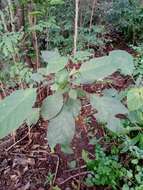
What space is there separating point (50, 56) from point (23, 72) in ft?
2.17

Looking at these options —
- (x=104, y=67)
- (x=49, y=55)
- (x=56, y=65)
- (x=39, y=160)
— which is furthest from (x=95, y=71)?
(x=39, y=160)

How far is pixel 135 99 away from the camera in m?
1.07

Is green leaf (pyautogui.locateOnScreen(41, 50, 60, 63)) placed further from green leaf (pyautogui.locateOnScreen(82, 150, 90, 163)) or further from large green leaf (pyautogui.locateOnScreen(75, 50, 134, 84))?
green leaf (pyautogui.locateOnScreen(82, 150, 90, 163))

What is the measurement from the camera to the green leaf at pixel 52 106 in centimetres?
95

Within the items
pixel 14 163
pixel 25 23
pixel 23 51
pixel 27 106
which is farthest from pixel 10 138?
pixel 27 106

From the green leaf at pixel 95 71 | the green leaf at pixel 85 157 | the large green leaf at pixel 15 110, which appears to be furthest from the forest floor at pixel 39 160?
the large green leaf at pixel 15 110

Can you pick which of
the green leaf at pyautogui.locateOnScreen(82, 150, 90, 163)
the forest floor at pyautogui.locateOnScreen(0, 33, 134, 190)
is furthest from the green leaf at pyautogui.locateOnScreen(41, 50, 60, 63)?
the green leaf at pyautogui.locateOnScreen(82, 150, 90, 163)

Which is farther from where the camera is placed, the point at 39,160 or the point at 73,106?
the point at 39,160

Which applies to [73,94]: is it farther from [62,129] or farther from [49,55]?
[49,55]

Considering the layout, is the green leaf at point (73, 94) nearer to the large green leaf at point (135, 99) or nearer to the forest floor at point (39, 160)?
the large green leaf at point (135, 99)

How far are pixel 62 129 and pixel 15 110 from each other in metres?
0.15

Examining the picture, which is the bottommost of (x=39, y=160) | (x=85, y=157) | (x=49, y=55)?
(x=39, y=160)

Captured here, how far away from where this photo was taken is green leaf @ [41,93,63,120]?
0.95 metres

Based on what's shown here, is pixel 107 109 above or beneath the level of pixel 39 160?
above
